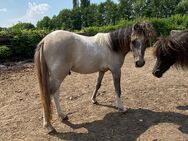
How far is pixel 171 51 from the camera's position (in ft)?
17.6

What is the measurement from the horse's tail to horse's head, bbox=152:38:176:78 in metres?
1.85

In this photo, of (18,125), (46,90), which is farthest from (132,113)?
(18,125)

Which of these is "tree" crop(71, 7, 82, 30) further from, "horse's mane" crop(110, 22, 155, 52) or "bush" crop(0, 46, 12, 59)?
"horse's mane" crop(110, 22, 155, 52)

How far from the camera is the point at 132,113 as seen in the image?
5.79 metres

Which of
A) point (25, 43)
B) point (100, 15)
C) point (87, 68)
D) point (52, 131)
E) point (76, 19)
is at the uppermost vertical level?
point (100, 15)

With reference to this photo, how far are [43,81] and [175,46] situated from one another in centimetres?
222

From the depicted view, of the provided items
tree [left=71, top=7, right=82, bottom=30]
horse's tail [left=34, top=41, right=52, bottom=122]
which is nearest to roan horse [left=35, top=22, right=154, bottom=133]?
horse's tail [left=34, top=41, right=52, bottom=122]

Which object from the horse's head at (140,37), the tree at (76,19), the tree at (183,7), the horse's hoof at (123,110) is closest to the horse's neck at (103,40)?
the horse's head at (140,37)

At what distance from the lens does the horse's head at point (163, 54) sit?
5312mm

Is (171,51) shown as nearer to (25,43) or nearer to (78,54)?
(78,54)

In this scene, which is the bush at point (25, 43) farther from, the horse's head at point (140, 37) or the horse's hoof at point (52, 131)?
the horse's head at point (140, 37)

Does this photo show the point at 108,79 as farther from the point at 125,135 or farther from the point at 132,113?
the point at 125,135

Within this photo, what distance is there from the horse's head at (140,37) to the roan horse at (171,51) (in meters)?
0.21

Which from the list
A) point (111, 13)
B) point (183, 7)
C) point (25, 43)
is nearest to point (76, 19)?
point (111, 13)
